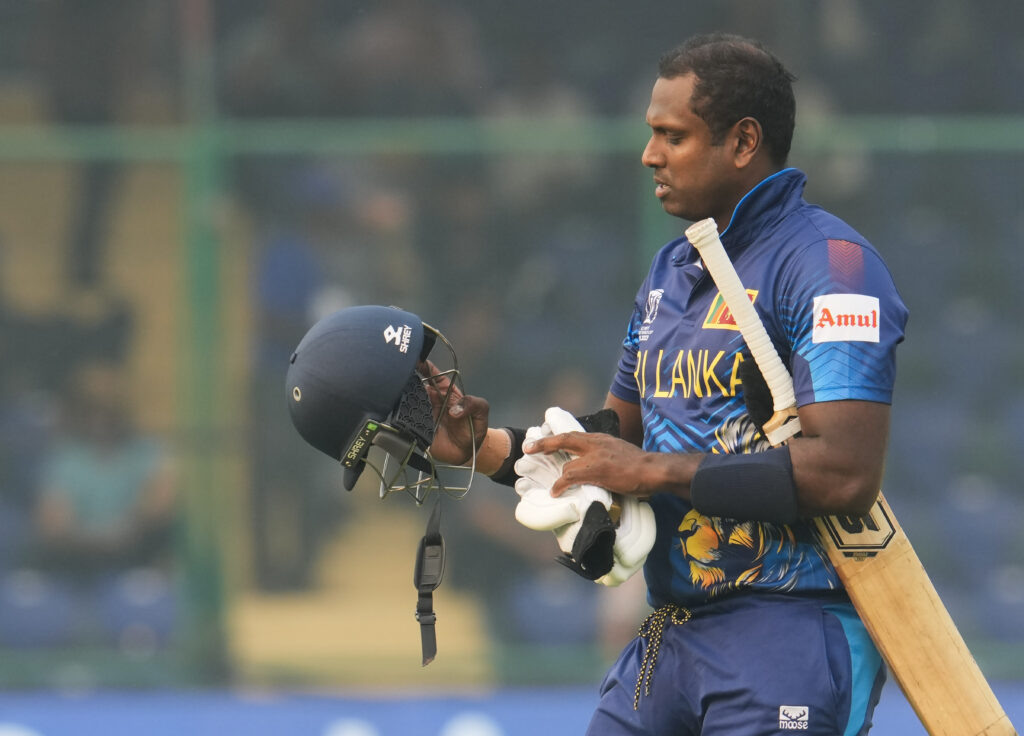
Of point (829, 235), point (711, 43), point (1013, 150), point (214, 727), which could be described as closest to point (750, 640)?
point (829, 235)

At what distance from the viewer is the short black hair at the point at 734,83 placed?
9.91 ft

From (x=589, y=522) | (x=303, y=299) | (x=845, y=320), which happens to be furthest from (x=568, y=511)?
(x=303, y=299)

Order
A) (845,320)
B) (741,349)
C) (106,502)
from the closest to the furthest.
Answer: (845,320) → (741,349) → (106,502)

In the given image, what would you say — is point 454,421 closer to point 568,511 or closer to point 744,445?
point 568,511

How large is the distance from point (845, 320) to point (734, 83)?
55 centimetres

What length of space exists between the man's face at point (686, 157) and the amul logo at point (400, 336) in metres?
0.60

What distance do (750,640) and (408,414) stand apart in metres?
0.83

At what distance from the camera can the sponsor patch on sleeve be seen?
281 centimetres

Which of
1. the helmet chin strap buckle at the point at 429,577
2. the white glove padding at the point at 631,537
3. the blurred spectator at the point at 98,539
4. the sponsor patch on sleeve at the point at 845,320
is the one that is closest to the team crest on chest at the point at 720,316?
the sponsor patch on sleeve at the point at 845,320

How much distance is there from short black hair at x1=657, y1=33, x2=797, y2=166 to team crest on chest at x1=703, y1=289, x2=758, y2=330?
0.32 metres

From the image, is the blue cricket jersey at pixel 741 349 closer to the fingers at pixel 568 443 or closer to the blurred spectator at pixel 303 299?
the fingers at pixel 568 443

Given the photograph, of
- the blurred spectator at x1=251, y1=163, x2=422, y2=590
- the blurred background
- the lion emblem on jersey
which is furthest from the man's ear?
the blurred spectator at x1=251, y1=163, x2=422, y2=590

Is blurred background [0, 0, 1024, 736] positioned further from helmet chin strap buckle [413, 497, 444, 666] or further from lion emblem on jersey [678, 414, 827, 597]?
lion emblem on jersey [678, 414, 827, 597]

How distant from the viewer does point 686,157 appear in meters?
3.06
